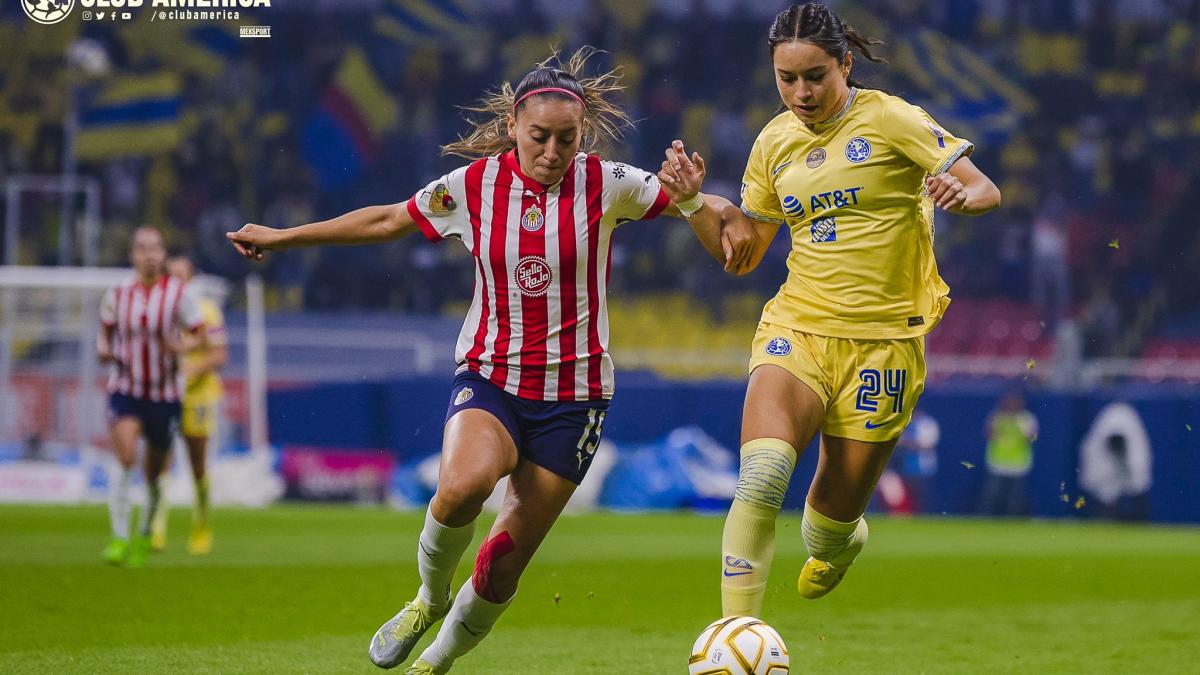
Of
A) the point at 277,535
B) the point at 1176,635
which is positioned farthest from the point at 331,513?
the point at 1176,635

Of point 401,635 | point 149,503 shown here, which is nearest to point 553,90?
point 401,635

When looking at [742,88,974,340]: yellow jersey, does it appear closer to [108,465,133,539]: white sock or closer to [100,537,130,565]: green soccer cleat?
[100,537,130,565]: green soccer cleat

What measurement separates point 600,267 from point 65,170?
22.8 m

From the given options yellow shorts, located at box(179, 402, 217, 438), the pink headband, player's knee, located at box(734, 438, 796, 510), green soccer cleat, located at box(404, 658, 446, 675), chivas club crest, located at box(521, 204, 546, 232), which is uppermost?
the pink headband

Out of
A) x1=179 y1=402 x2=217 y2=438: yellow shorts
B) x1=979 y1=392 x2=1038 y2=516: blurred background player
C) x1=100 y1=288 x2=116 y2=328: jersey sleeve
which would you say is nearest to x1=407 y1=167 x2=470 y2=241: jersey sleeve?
x1=100 y1=288 x2=116 y2=328: jersey sleeve

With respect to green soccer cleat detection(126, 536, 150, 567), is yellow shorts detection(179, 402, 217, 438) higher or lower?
higher

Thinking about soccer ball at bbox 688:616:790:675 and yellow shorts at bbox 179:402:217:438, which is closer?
soccer ball at bbox 688:616:790:675

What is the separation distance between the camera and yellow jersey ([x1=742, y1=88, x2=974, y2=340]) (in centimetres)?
571

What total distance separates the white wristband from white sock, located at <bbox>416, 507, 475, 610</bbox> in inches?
53.4

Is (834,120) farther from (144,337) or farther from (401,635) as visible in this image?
(144,337)

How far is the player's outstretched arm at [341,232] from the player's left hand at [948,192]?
1851 mm

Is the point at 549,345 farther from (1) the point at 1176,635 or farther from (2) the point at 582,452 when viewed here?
(1) the point at 1176,635

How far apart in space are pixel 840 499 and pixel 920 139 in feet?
4.97

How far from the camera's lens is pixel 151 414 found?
36.4 ft
